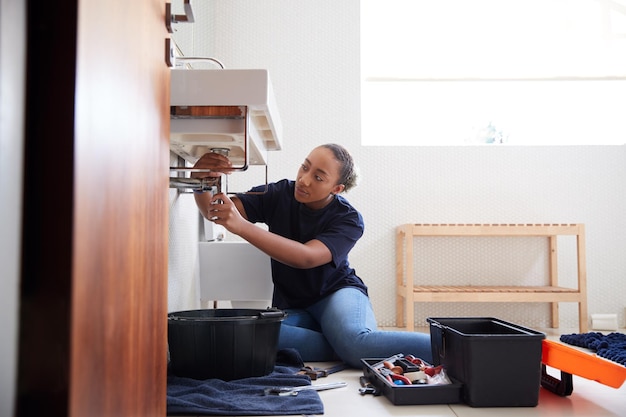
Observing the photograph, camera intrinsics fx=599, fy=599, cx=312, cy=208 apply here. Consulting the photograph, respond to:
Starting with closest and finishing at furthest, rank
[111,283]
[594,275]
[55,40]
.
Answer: [55,40] → [111,283] → [594,275]

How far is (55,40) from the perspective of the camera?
603mm

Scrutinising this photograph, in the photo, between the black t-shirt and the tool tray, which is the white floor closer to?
the tool tray

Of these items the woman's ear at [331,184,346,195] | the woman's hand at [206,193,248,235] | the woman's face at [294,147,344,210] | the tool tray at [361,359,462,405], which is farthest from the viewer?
the woman's ear at [331,184,346,195]

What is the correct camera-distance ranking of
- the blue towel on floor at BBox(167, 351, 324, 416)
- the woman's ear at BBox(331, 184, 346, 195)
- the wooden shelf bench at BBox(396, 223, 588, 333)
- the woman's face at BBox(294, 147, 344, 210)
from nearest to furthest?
1. the blue towel on floor at BBox(167, 351, 324, 416)
2. the woman's face at BBox(294, 147, 344, 210)
3. the woman's ear at BBox(331, 184, 346, 195)
4. the wooden shelf bench at BBox(396, 223, 588, 333)

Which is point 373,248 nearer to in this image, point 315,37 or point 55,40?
point 315,37

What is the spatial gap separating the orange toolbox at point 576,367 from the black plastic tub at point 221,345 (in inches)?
30.0

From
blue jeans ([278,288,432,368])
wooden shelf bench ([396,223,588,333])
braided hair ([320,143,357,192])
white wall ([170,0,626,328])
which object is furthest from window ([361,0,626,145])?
blue jeans ([278,288,432,368])

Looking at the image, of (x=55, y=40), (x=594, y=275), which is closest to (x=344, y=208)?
(x=55, y=40)

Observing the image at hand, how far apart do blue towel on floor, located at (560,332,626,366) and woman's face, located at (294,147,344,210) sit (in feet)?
4.13

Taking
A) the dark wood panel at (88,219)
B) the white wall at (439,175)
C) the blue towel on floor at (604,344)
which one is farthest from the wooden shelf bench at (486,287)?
the dark wood panel at (88,219)

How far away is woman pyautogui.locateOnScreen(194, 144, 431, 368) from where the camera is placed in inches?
79.0

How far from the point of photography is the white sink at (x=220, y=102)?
1453mm

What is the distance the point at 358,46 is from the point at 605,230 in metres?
1.92

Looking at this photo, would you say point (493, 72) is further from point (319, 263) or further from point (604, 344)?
point (319, 263)
